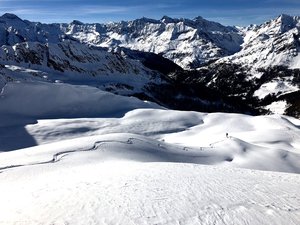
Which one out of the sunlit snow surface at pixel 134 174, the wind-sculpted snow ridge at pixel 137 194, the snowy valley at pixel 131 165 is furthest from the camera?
the snowy valley at pixel 131 165

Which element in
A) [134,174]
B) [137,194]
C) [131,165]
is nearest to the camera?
[137,194]

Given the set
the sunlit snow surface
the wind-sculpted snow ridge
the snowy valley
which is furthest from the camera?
the snowy valley

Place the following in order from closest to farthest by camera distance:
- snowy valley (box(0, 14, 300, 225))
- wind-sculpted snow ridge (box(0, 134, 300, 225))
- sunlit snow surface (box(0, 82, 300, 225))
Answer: wind-sculpted snow ridge (box(0, 134, 300, 225))
sunlit snow surface (box(0, 82, 300, 225))
snowy valley (box(0, 14, 300, 225))

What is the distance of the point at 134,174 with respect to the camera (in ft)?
63.1

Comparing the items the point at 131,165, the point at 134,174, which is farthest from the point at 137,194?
the point at 131,165

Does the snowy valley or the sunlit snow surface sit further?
the snowy valley

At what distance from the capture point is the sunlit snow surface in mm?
13648

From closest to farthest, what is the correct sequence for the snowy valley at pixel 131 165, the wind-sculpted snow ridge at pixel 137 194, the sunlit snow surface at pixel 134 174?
the wind-sculpted snow ridge at pixel 137 194 < the sunlit snow surface at pixel 134 174 < the snowy valley at pixel 131 165

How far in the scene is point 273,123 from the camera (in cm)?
5734

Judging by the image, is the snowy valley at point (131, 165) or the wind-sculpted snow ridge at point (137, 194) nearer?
the wind-sculpted snow ridge at point (137, 194)

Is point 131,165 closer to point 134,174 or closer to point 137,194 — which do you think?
point 134,174

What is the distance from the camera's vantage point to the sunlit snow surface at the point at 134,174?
13648mm

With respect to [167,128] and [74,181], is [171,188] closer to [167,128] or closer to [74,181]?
[74,181]

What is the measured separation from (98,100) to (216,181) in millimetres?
41802
